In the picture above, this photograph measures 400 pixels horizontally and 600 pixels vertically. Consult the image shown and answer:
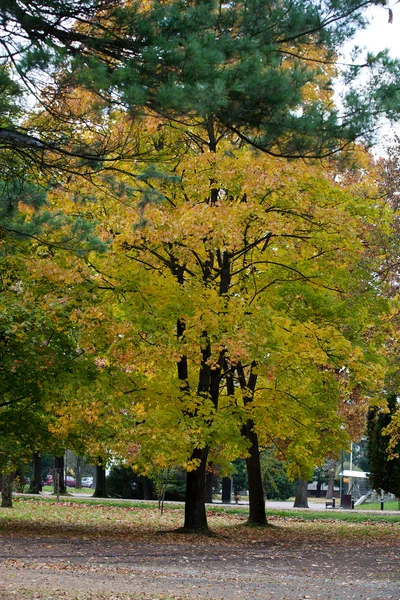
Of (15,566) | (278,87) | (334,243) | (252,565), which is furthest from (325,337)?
(278,87)

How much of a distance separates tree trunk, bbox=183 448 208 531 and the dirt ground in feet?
2.30

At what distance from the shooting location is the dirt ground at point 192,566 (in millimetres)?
10453

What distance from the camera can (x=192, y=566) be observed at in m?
13.6

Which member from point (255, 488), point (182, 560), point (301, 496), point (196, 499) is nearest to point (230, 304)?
point (196, 499)

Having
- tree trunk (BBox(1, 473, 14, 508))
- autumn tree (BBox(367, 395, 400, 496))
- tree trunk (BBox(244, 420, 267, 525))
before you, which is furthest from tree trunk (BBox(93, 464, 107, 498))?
tree trunk (BBox(244, 420, 267, 525))

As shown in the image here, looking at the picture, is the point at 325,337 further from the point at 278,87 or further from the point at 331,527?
the point at 278,87

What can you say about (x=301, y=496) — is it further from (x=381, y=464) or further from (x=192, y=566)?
(x=192, y=566)

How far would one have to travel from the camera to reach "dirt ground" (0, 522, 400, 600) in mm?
10453

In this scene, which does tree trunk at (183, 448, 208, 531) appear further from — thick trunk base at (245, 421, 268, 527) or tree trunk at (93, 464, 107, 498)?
tree trunk at (93, 464, 107, 498)

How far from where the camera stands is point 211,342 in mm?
17406

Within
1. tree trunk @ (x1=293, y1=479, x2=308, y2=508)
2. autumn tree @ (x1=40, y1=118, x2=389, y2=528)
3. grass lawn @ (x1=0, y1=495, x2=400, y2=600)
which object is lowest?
tree trunk @ (x1=293, y1=479, x2=308, y2=508)

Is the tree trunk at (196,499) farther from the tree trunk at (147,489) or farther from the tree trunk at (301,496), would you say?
the tree trunk at (301,496)

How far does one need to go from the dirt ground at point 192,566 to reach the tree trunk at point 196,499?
0.70 metres

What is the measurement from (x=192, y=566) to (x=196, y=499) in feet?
21.4
